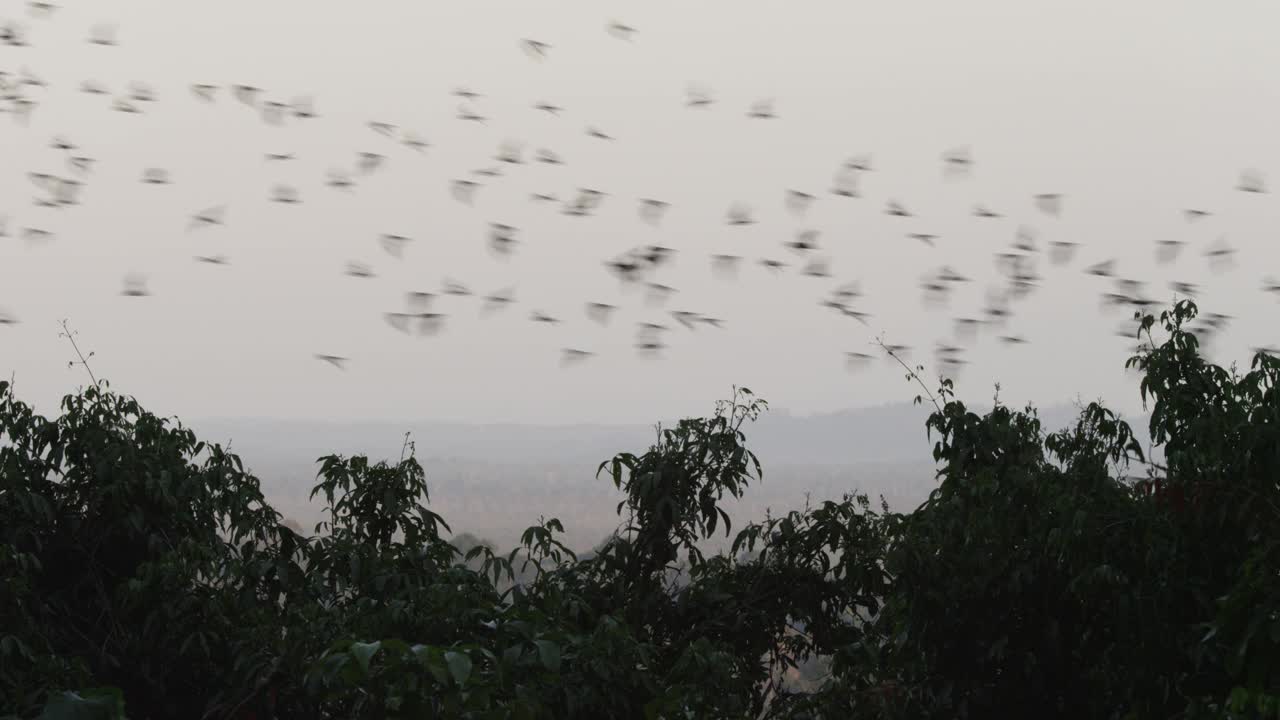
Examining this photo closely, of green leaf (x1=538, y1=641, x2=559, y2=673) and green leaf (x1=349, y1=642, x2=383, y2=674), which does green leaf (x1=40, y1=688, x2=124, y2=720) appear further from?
green leaf (x1=538, y1=641, x2=559, y2=673)

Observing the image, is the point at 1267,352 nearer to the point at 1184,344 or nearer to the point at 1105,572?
the point at 1184,344

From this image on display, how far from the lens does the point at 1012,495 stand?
5484 mm

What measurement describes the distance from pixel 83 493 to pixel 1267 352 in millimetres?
6035

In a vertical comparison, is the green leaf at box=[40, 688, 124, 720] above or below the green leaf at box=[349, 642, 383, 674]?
below

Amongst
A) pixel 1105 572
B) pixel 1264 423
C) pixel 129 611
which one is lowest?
pixel 129 611

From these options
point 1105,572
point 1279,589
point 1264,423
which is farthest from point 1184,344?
point 1279,589

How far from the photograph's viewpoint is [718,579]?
22.2 ft

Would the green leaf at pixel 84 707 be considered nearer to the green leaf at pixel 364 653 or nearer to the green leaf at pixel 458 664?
the green leaf at pixel 364 653

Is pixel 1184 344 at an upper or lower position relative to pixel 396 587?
upper

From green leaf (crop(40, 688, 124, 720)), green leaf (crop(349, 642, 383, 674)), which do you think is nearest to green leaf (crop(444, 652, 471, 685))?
green leaf (crop(349, 642, 383, 674))

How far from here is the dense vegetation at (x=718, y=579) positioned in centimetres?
438

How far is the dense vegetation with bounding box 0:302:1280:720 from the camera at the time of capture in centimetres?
438

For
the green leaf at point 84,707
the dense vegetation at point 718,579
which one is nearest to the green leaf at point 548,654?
the dense vegetation at point 718,579

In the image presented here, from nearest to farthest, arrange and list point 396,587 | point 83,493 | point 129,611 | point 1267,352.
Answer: point 1267,352 < point 396,587 < point 129,611 < point 83,493
